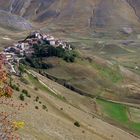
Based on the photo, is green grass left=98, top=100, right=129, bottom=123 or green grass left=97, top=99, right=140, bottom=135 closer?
green grass left=97, top=99, right=140, bottom=135

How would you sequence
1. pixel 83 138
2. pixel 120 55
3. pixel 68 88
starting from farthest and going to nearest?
pixel 120 55, pixel 68 88, pixel 83 138

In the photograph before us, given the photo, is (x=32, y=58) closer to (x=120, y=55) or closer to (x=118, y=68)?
(x=118, y=68)

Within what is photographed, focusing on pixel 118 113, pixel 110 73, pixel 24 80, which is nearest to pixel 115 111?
pixel 118 113

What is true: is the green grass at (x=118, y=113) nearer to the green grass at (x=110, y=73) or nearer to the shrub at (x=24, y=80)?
the shrub at (x=24, y=80)

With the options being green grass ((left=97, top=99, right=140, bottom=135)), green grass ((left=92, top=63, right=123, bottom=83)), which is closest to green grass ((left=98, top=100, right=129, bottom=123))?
green grass ((left=97, top=99, right=140, bottom=135))

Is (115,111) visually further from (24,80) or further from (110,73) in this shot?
(110,73)

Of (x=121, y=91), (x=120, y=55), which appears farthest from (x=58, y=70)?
(x=120, y=55)

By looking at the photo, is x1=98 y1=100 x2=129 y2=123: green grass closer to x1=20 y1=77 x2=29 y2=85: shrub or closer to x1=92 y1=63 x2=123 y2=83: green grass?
x1=20 y1=77 x2=29 y2=85: shrub

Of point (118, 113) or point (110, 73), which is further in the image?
point (110, 73)
